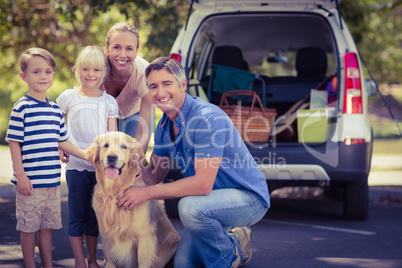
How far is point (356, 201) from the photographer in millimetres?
5648

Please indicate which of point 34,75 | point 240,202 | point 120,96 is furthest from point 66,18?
point 240,202

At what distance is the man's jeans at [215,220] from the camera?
3383mm

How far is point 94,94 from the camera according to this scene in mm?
3891

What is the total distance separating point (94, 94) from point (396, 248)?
2.83m

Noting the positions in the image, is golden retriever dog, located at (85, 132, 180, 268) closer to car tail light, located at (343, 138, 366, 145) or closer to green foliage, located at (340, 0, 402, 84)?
car tail light, located at (343, 138, 366, 145)

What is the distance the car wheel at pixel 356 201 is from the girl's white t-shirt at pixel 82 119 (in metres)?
2.85

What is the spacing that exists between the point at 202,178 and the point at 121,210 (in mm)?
595

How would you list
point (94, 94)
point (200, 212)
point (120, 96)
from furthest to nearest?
1. point (120, 96)
2. point (94, 94)
3. point (200, 212)

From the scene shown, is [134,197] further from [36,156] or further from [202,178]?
[36,156]

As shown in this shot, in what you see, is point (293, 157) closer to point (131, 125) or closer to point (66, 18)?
point (131, 125)

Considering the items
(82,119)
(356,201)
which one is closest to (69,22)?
(356,201)

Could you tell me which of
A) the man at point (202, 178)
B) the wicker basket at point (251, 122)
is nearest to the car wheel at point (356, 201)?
the wicker basket at point (251, 122)

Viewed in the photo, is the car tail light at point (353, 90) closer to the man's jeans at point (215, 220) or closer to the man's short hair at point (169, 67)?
the man's jeans at point (215, 220)

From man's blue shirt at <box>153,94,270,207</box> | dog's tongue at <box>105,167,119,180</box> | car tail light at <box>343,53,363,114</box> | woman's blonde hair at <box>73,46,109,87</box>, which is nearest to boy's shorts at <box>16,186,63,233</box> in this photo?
dog's tongue at <box>105,167,119,180</box>
